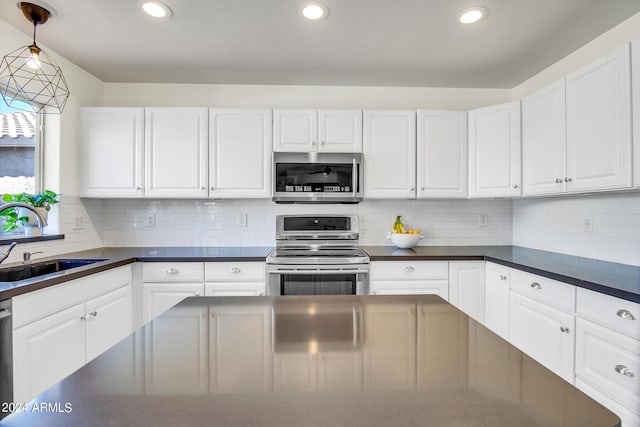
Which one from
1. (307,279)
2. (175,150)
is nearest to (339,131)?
(307,279)

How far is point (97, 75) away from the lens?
2.88 m

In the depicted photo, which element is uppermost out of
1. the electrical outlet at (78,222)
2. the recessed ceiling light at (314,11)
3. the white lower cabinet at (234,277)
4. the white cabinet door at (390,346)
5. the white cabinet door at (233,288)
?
the recessed ceiling light at (314,11)

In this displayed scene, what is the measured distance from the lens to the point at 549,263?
2.16m

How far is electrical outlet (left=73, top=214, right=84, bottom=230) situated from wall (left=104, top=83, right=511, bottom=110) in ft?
3.62

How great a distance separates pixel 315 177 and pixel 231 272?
1035 millimetres

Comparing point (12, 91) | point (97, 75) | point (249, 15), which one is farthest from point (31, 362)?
point (97, 75)

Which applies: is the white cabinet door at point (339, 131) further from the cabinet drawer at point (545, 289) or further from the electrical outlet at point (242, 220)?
the cabinet drawer at point (545, 289)

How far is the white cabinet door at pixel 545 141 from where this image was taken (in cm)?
217

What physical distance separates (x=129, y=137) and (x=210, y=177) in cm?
76

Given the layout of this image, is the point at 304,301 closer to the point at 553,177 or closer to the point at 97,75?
the point at 553,177

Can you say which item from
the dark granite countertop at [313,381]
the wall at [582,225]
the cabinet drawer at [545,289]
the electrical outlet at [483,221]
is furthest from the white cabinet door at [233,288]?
the wall at [582,225]

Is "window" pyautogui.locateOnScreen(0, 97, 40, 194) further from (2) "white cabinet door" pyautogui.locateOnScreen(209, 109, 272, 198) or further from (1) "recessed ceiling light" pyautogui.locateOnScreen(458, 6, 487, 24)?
(1) "recessed ceiling light" pyautogui.locateOnScreen(458, 6, 487, 24)

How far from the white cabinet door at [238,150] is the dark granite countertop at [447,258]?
57cm

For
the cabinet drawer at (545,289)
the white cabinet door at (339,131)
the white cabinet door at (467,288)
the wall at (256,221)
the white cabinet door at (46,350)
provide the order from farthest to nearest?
the wall at (256,221) → the white cabinet door at (339,131) → the white cabinet door at (467,288) → the cabinet drawer at (545,289) → the white cabinet door at (46,350)
